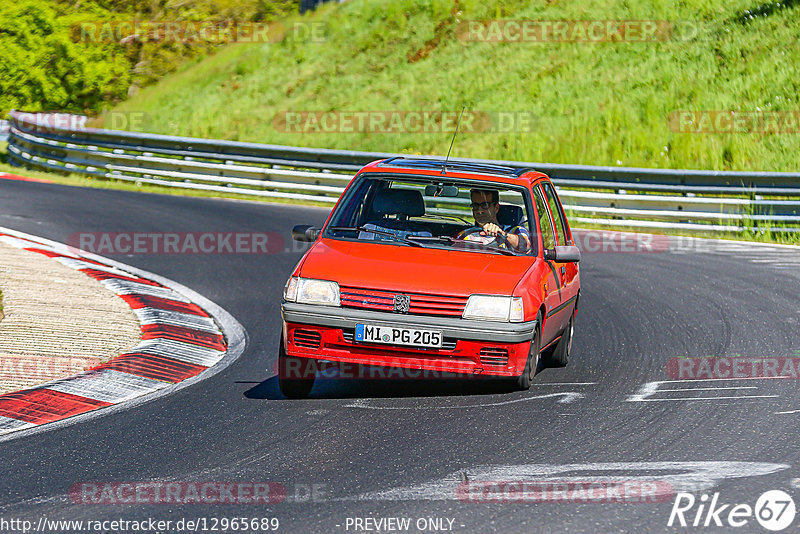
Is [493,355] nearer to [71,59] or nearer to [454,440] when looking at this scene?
[454,440]

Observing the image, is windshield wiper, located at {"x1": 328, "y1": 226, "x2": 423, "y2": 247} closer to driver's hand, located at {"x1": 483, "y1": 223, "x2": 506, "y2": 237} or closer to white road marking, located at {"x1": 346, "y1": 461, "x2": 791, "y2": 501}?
driver's hand, located at {"x1": 483, "y1": 223, "x2": 506, "y2": 237}

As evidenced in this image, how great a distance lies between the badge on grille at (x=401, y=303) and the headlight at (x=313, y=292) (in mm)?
391

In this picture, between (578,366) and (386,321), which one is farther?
(578,366)

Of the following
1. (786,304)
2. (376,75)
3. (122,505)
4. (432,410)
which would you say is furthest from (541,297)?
(376,75)

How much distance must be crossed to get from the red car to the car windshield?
0.01 metres

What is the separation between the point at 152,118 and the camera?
36.2 m

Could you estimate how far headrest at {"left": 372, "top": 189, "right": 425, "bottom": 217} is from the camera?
27.6 ft

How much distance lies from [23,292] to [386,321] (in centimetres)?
533

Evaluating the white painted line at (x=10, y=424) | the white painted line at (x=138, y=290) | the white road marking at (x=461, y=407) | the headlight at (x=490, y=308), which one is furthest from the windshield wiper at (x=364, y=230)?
the white painted line at (x=138, y=290)

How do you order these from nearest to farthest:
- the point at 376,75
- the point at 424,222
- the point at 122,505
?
the point at 122,505 < the point at 424,222 < the point at 376,75

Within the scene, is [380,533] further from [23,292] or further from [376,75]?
[376,75]

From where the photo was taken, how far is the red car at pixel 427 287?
7.04 metres

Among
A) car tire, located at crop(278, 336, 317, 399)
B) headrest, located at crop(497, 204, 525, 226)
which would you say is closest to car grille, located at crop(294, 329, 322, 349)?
car tire, located at crop(278, 336, 317, 399)

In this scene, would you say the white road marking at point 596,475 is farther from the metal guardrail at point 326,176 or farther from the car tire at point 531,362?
the metal guardrail at point 326,176
